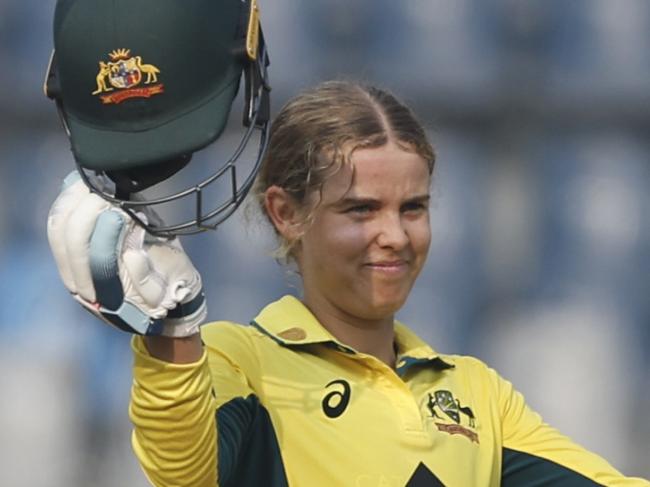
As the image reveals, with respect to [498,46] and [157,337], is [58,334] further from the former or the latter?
[157,337]

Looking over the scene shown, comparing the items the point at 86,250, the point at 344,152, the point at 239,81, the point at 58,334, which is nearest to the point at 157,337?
the point at 86,250

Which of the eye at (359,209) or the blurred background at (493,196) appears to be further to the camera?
the blurred background at (493,196)

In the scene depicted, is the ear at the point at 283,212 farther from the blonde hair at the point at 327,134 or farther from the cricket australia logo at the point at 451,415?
the cricket australia logo at the point at 451,415

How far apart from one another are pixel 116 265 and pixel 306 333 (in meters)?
0.66

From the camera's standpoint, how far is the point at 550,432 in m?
2.48

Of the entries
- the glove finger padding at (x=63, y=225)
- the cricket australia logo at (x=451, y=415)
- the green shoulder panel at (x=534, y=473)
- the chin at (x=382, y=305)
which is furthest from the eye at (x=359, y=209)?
the glove finger padding at (x=63, y=225)

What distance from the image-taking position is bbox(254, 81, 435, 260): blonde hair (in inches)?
91.2

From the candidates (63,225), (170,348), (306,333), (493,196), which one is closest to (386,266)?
(306,333)

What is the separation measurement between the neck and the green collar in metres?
0.02

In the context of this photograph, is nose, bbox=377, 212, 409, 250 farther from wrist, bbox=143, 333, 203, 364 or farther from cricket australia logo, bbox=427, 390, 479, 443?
wrist, bbox=143, 333, 203, 364

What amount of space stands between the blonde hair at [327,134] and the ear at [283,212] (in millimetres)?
13

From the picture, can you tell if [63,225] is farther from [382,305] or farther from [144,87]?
[382,305]

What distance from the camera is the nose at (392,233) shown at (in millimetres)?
2277

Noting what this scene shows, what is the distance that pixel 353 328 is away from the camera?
2383 mm
